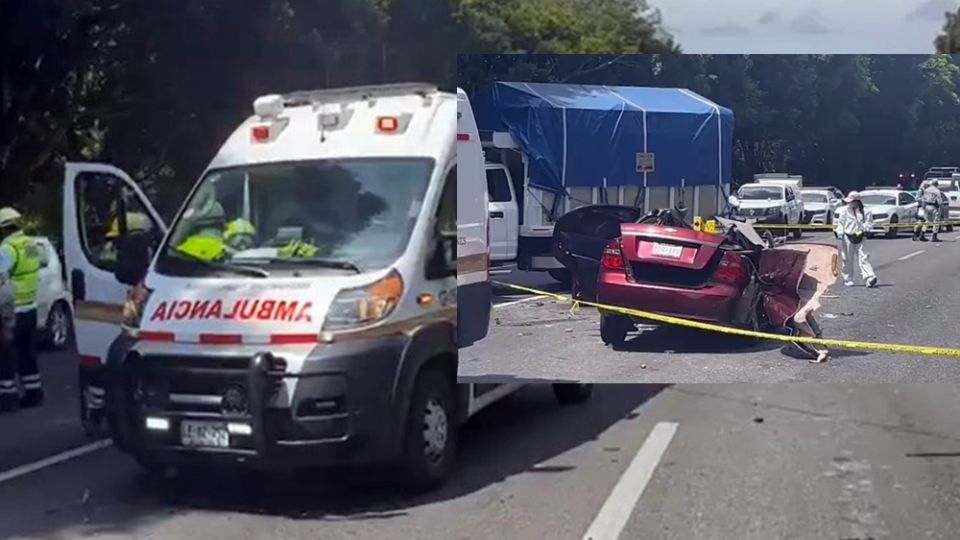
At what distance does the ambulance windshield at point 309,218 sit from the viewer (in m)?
8.20

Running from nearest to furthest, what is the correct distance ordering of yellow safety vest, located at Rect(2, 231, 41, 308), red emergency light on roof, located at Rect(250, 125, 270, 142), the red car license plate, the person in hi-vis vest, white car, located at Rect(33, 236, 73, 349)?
the red car license plate < red emergency light on roof, located at Rect(250, 125, 270, 142) < the person in hi-vis vest < yellow safety vest, located at Rect(2, 231, 41, 308) < white car, located at Rect(33, 236, 73, 349)

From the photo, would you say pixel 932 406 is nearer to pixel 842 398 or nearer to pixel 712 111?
pixel 842 398

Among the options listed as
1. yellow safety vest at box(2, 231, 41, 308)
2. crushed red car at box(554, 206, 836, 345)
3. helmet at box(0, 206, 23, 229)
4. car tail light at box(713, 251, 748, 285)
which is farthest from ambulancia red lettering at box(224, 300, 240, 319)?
helmet at box(0, 206, 23, 229)

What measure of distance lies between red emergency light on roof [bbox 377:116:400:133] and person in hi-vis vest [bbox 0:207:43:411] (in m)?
4.81

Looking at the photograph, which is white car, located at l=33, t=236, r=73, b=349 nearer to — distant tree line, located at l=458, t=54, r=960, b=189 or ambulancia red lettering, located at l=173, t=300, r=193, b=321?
ambulancia red lettering, located at l=173, t=300, r=193, b=321

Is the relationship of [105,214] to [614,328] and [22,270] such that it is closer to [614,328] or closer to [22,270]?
[22,270]

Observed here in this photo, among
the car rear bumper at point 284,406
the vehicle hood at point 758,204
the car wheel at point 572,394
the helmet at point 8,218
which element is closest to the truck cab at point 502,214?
the car rear bumper at point 284,406

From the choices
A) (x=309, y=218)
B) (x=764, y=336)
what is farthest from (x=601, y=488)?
(x=309, y=218)

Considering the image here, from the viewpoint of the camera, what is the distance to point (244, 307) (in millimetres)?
7898

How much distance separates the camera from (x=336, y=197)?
8.42 meters

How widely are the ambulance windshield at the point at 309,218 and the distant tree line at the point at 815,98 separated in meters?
1.15

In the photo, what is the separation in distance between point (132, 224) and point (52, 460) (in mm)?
1757

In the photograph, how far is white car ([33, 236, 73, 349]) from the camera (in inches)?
610

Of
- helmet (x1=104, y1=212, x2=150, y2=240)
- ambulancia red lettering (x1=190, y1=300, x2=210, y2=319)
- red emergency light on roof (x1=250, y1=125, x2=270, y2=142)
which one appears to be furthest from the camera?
helmet (x1=104, y1=212, x2=150, y2=240)
